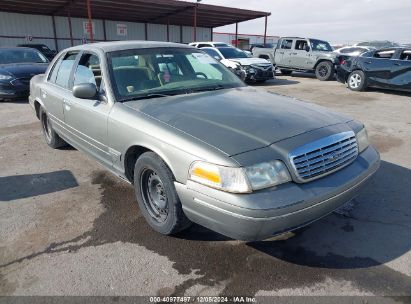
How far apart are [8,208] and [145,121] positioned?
6.39ft

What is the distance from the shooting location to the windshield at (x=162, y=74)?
3.40 metres

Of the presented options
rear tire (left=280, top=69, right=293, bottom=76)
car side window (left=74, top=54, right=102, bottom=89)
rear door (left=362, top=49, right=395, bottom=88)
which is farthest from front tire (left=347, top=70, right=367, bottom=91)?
car side window (left=74, top=54, right=102, bottom=89)

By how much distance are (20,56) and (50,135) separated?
6.27 m

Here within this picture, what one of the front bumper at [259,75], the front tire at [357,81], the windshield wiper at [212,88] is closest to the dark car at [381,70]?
the front tire at [357,81]

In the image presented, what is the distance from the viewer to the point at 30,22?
24922mm

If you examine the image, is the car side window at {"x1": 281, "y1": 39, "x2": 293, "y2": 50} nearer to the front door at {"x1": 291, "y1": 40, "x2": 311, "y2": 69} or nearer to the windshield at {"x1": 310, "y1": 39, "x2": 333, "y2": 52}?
the front door at {"x1": 291, "y1": 40, "x2": 311, "y2": 69}

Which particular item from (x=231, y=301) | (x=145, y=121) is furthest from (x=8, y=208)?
(x=231, y=301)

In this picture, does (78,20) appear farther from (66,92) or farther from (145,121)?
(145,121)

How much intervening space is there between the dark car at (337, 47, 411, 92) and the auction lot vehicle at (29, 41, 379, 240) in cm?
831

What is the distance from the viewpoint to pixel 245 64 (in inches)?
513

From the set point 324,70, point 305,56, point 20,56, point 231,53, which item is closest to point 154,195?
point 20,56

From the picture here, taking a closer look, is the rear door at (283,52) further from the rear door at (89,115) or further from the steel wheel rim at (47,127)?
the rear door at (89,115)

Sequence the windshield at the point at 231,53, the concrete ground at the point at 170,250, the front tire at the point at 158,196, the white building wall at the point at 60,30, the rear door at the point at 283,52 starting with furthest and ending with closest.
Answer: the white building wall at the point at 60,30 < the rear door at the point at 283,52 < the windshield at the point at 231,53 < the front tire at the point at 158,196 < the concrete ground at the point at 170,250

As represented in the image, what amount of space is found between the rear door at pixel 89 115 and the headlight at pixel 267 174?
173 centimetres
